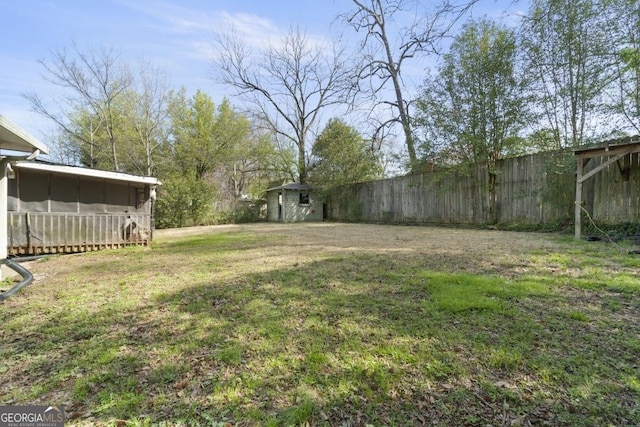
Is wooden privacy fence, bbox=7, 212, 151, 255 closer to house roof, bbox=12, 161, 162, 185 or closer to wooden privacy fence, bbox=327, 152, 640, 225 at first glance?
house roof, bbox=12, 161, 162, 185

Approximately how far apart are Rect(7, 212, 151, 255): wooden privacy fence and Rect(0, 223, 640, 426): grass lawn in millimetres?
3381

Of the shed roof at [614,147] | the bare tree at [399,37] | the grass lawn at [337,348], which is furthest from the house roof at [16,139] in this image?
the shed roof at [614,147]

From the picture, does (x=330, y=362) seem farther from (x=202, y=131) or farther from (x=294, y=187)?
(x=202, y=131)

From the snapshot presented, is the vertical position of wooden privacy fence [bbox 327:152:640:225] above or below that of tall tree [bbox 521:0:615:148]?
below

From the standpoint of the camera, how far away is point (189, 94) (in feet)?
66.4

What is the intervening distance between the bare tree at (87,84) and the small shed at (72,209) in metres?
11.9

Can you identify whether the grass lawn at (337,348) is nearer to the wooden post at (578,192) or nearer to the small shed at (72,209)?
the wooden post at (578,192)

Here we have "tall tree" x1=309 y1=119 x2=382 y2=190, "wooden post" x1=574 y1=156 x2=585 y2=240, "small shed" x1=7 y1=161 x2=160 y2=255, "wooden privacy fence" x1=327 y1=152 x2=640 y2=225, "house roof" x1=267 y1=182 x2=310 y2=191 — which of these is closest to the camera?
"wooden post" x1=574 y1=156 x2=585 y2=240

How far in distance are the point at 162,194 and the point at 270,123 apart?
32.8ft

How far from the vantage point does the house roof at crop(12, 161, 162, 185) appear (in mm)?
6327

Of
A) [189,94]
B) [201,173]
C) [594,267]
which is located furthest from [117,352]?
[189,94]

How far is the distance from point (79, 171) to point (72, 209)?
95 cm

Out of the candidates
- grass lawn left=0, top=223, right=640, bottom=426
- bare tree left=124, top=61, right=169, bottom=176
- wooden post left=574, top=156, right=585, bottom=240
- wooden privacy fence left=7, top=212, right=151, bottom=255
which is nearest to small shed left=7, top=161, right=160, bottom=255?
wooden privacy fence left=7, top=212, right=151, bottom=255

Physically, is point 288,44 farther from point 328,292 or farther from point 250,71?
point 328,292
